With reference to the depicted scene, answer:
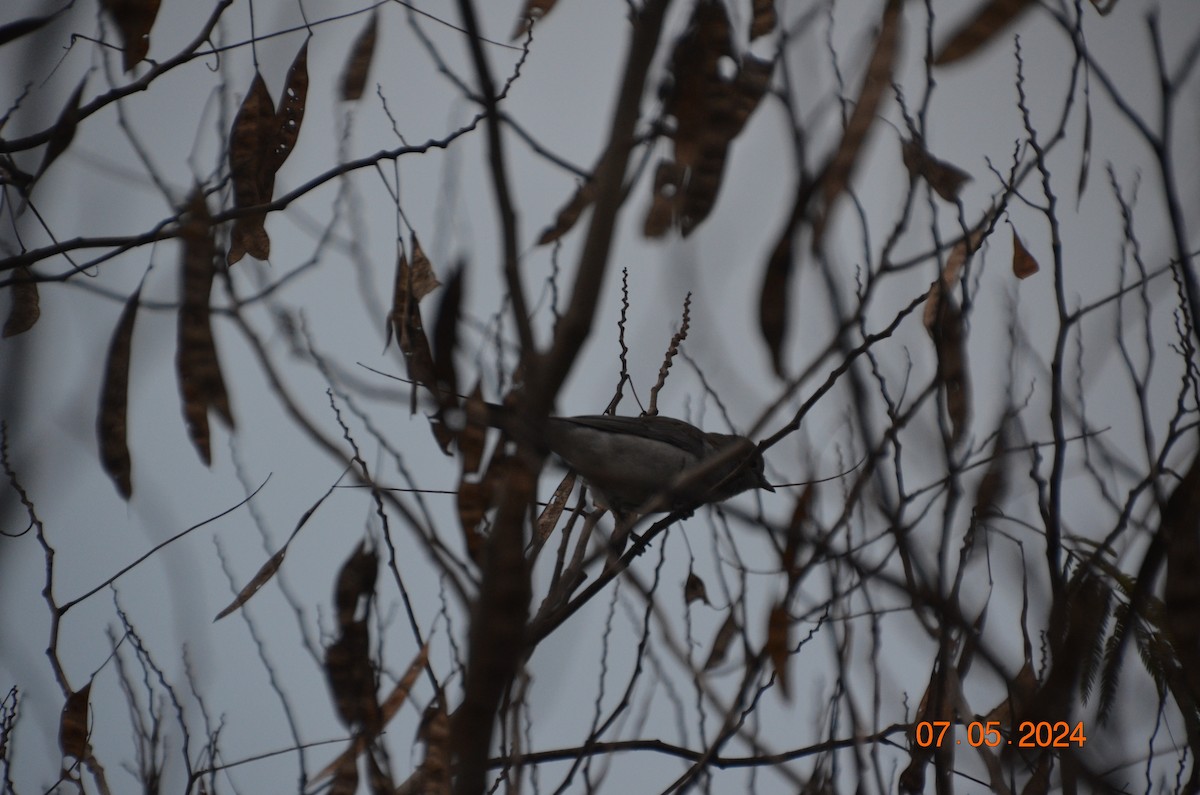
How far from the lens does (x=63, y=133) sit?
7.87 feet

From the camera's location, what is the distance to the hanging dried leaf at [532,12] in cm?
252

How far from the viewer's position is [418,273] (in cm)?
275

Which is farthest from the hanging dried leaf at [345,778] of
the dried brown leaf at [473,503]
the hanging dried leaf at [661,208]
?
Result: the hanging dried leaf at [661,208]

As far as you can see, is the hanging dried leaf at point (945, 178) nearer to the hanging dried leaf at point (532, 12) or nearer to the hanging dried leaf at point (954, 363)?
the hanging dried leaf at point (954, 363)

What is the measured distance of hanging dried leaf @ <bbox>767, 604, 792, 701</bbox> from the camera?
206 cm

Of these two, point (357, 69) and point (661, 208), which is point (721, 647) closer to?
point (661, 208)

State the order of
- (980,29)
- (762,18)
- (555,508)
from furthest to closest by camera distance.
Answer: (555,508), (762,18), (980,29)

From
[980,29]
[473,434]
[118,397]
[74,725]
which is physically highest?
[118,397]

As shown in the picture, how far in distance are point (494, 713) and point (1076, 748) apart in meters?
1.19

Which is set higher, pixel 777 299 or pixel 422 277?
pixel 422 277

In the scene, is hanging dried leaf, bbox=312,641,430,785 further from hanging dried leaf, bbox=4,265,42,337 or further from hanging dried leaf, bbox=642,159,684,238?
hanging dried leaf, bbox=4,265,42,337

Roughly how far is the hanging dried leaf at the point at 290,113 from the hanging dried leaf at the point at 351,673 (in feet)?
5.26

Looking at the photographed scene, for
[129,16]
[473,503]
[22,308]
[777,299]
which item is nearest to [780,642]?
[473,503]

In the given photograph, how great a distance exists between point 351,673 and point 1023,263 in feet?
7.74
